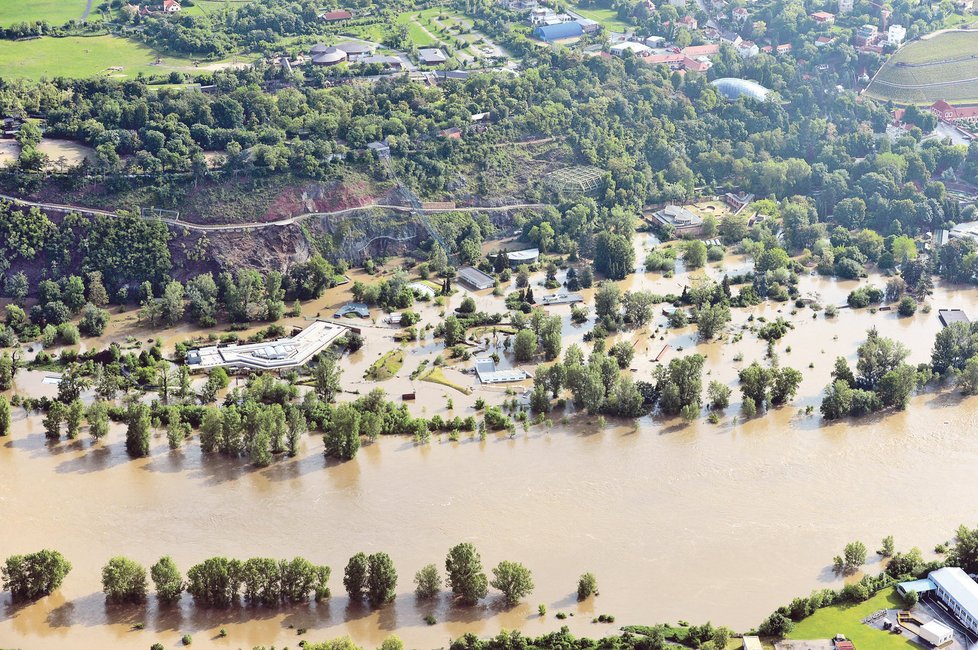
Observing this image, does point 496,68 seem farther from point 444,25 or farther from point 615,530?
point 615,530

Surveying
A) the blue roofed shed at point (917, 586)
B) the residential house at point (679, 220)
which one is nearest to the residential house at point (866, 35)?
the residential house at point (679, 220)

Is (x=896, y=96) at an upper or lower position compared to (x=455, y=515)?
upper

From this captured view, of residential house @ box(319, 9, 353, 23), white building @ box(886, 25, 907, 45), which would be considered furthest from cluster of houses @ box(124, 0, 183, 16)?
white building @ box(886, 25, 907, 45)

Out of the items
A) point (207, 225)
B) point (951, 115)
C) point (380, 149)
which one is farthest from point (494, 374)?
point (951, 115)

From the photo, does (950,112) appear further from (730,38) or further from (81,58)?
(81,58)

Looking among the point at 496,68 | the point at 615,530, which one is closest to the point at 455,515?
the point at 615,530

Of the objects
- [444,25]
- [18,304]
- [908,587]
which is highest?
[444,25]

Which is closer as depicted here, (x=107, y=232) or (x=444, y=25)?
(x=107, y=232)

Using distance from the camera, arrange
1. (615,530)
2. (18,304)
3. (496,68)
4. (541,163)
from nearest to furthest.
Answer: (615,530), (18,304), (541,163), (496,68)
